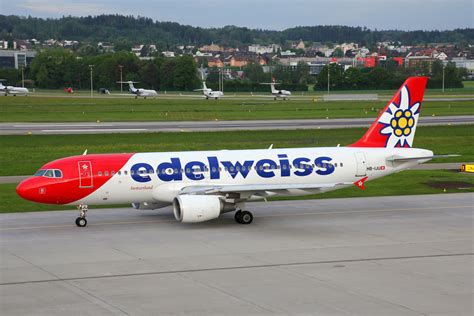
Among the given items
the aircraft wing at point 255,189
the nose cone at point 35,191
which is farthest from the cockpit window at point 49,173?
the aircraft wing at point 255,189

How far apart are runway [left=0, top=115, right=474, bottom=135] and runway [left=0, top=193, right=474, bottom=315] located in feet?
145

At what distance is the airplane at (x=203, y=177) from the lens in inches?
1417

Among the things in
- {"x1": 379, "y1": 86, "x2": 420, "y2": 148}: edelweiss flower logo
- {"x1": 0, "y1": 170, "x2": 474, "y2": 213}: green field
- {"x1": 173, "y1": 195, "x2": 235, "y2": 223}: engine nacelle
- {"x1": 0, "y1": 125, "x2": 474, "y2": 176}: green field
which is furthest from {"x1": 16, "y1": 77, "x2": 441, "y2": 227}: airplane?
{"x1": 0, "y1": 125, "x2": 474, "y2": 176}: green field

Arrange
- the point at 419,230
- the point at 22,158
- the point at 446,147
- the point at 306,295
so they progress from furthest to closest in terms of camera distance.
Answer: the point at 446,147, the point at 22,158, the point at 419,230, the point at 306,295

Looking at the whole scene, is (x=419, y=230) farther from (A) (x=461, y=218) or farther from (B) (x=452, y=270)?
(B) (x=452, y=270)

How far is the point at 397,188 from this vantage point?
47938mm

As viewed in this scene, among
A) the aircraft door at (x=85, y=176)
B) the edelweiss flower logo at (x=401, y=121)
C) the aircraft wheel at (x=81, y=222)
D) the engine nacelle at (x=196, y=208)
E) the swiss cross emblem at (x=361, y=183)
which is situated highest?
the edelweiss flower logo at (x=401, y=121)

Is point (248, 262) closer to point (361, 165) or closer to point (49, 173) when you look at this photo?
point (49, 173)

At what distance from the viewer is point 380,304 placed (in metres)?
23.3

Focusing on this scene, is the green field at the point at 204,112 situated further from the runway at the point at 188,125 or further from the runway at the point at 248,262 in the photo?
the runway at the point at 248,262

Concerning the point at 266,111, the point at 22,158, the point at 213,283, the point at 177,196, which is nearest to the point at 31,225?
the point at 177,196

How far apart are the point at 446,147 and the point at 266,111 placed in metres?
54.4

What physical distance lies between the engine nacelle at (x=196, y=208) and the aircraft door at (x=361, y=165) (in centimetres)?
859

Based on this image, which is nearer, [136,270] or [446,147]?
[136,270]
